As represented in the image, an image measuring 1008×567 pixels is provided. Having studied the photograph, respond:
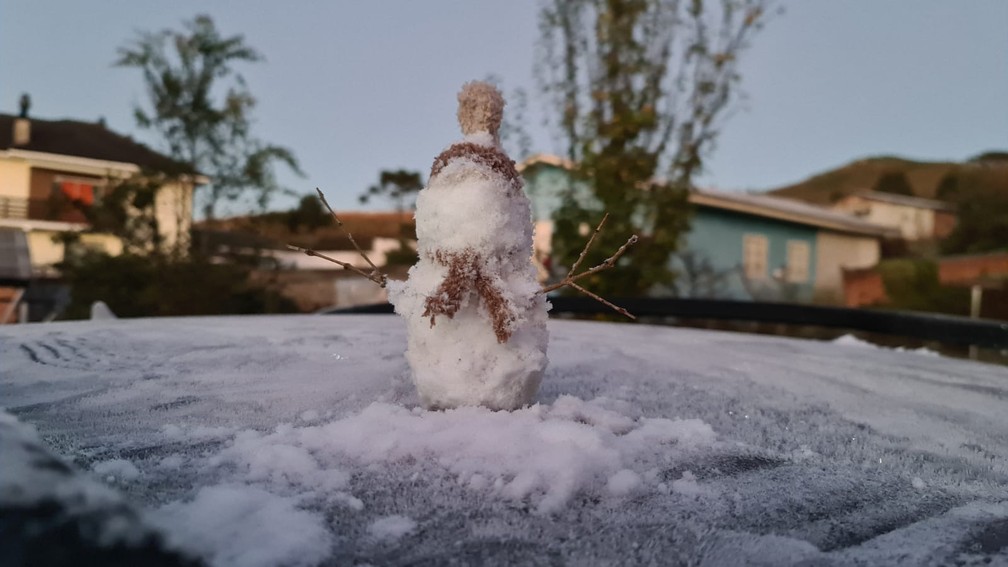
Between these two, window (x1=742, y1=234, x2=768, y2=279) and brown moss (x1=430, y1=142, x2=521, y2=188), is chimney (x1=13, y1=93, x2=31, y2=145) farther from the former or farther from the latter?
brown moss (x1=430, y1=142, x2=521, y2=188)

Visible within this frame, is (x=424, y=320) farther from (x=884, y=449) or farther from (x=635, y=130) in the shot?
(x=635, y=130)

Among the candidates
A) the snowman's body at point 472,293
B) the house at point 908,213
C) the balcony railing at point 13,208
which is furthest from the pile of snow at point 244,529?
the house at point 908,213

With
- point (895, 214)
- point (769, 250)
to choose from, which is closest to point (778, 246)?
point (769, 250)

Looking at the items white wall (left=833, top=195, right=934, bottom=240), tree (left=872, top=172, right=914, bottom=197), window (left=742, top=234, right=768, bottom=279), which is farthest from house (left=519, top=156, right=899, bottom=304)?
tree (left=872, top=172, right=914, bottom=197)

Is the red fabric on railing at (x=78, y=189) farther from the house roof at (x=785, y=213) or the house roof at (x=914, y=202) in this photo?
the house roof at (x=914, y=202)

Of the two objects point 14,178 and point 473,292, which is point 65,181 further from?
point 473,292

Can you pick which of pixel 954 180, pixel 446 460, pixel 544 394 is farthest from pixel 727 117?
pixel 954 180
